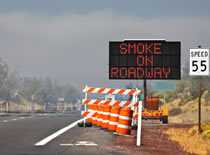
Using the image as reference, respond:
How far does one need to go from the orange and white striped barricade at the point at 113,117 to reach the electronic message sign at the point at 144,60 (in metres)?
2.94

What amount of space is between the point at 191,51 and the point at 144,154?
652 centimetres

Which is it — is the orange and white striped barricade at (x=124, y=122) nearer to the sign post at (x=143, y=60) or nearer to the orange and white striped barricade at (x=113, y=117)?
the orange and white striped barricade at (x=113, y=117)

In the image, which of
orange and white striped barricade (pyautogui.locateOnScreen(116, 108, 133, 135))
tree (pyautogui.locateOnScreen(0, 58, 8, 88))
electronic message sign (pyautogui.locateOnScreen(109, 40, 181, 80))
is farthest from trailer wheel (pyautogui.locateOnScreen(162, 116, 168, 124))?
tree (pyautogui.locateOnScreen(0, 58, 8, 88))

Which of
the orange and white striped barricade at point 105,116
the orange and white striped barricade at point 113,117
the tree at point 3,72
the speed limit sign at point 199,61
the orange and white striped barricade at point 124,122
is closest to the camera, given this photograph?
the orange and white striped barricade at point 124,122

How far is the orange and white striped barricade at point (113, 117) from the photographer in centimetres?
1992

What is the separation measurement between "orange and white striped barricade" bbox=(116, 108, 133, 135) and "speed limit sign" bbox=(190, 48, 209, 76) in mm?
2504

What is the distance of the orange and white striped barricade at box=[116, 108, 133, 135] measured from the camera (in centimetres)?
1846

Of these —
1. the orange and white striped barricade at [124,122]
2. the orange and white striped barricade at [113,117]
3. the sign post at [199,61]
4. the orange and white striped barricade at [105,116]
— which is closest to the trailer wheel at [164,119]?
the orange and white striped barricade at [105,116]

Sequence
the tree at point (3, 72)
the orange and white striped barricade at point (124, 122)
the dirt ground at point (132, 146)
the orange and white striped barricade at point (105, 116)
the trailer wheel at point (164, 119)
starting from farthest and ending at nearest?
the tree at point (3, 72), the trailer wheel at point (164, 119), the orange and white striped barricade at point (105, 116), the orange and white striped barricade at point (124, 122), the dirt ground at point (132, 146)

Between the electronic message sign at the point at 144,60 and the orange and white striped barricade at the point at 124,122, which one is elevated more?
the electronic message sign at the point at 144,60

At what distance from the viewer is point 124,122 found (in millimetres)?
18578

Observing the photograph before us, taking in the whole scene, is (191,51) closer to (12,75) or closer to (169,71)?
(169,71)

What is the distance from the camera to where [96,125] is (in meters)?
23.2

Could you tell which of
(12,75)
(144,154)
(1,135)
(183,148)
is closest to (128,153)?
(144,154)
